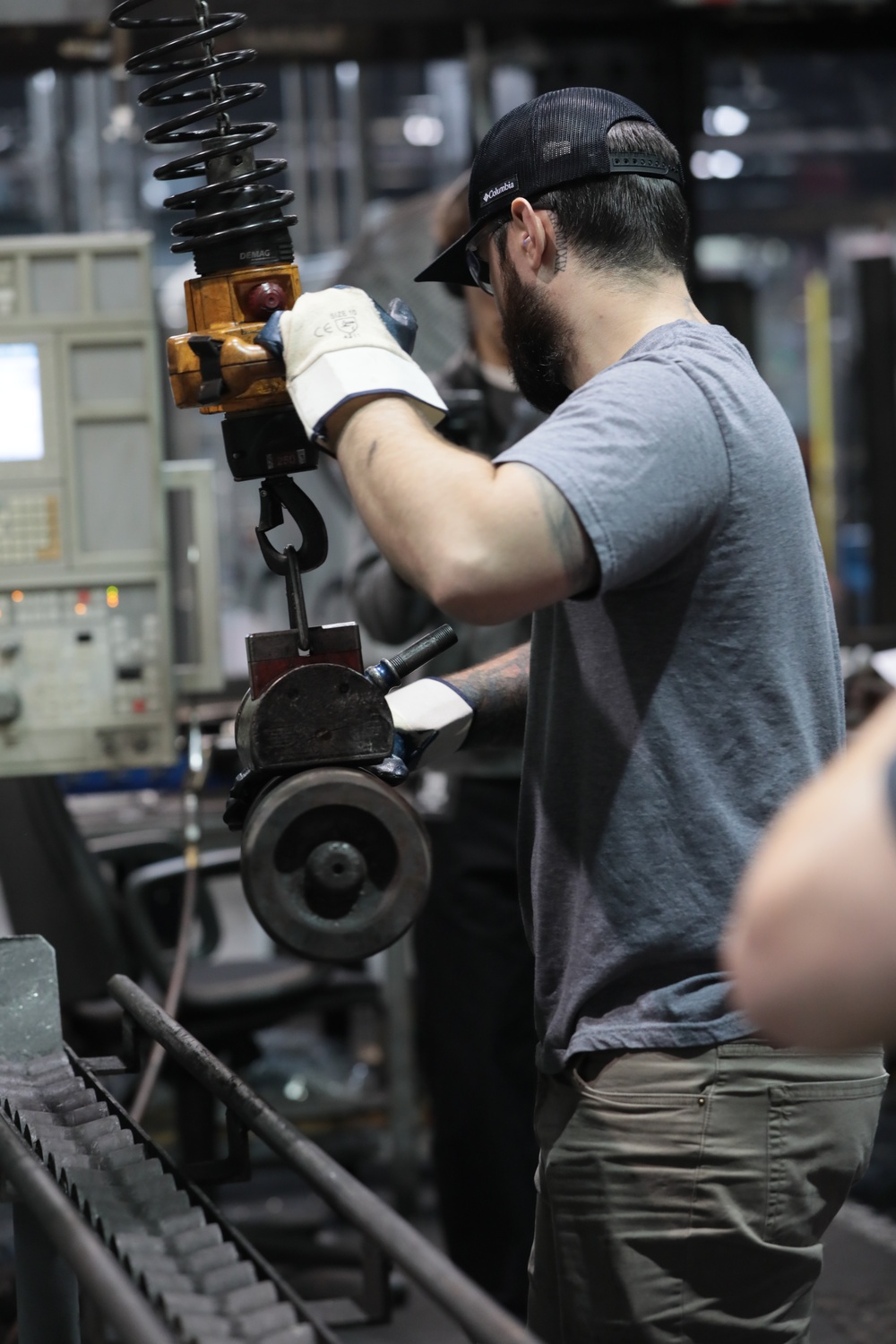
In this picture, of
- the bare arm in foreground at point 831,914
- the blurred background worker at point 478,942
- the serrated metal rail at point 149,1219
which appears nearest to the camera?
the bare arm in foreground at point 831,914

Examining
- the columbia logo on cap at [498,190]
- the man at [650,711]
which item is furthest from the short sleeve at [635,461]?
the columbia logo on cap at [498,190]

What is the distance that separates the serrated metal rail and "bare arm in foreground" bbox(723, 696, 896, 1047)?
479 millimetres

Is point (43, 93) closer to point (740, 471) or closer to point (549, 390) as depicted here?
point (549, 390)

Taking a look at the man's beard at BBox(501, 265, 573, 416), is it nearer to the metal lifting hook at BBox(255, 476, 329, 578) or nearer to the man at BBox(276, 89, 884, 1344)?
the man at BBox(276, 89, 884, 1344)

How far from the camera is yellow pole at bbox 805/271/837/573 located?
5.42m

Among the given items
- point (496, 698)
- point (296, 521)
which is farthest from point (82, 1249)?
point (496, 698)

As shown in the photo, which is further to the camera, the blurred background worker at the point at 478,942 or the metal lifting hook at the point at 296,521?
the blurred background worker at the point at 478,942

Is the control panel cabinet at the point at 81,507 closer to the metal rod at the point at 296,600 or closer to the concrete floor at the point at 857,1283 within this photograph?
Answer: the metal rod at the point at 296,600

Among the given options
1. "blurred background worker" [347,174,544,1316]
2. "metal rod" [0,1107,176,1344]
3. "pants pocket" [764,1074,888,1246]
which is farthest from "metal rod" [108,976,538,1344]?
"blurred background worker" [347,174,544,1316]

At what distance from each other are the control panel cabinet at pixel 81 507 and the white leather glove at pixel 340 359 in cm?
145

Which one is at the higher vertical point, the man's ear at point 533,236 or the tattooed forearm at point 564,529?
the man's ear at point 533,236

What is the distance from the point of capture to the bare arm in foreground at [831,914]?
0.59 m

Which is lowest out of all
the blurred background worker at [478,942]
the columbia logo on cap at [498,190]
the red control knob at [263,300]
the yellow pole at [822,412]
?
the blurred background worker at [478,942]

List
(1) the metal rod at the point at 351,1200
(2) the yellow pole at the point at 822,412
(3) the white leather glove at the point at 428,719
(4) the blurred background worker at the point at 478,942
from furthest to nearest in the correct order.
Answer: (2) the yellow pole at the point at 822,412 → (4) the blurred background worker at the point at 478,942 → (3) the white leather glove at the point at 428,719 → (1) the metal rod at the point at 351,1200
